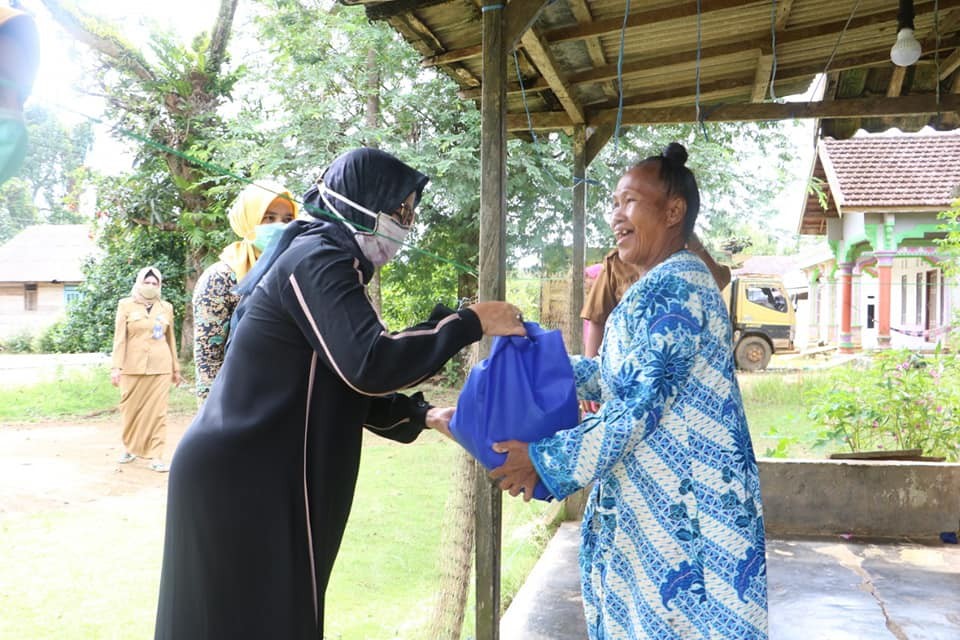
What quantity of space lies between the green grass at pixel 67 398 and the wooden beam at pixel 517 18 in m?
11.0

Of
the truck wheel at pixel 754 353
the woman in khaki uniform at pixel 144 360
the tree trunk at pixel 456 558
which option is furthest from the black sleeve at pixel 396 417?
the truck wheel at pixel 754 353

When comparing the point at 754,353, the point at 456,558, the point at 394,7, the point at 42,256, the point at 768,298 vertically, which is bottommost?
→ the point at 456,558

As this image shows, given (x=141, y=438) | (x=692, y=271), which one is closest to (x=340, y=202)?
(x=692, y=271)

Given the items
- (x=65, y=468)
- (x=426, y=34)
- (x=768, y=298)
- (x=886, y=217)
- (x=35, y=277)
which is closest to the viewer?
(x=426, y=34)

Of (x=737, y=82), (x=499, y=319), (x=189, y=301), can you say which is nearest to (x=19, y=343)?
(x=189, y=301)

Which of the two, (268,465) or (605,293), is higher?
(605,293)

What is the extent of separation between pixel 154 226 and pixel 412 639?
42.4 ft

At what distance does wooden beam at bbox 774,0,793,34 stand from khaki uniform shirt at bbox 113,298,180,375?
6517 mm

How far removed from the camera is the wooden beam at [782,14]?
3720mm

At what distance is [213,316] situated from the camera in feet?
10.6

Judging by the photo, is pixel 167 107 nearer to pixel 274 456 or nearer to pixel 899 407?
pixel 899 407

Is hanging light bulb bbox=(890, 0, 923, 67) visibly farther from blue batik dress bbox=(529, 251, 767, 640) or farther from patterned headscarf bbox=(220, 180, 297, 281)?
patterned headscarf bbox=(220, 180, 297, 281)

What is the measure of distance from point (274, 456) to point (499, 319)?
0.64 m

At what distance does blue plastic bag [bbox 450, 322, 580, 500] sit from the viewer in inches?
73.4
